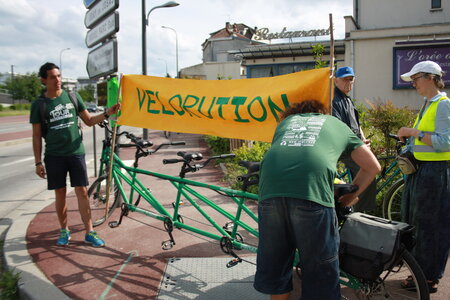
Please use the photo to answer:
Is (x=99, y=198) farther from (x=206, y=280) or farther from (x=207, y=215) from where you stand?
(x=206, y=280)

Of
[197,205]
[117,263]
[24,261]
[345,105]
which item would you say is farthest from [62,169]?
[345,105]

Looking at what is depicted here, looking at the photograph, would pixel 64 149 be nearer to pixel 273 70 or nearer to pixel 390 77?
pixel 390 77

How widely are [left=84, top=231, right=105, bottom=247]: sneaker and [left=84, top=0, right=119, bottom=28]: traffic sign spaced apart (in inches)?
125

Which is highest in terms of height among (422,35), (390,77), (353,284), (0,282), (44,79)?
(422,35)

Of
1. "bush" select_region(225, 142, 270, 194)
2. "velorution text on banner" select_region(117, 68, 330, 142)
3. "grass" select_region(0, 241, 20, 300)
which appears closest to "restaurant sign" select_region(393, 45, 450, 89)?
"bush" select_region(225, 142, 270, 194)

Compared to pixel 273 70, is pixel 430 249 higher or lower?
lower

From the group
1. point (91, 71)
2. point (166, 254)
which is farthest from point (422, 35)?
point (166, 254)

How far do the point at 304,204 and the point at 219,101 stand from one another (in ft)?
7.49

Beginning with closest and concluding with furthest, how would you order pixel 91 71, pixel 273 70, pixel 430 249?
pixel 430 249 → pixel 91 71 → pixel 273 70

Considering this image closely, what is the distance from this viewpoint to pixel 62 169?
4.52 meters

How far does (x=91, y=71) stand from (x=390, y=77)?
1766 cm

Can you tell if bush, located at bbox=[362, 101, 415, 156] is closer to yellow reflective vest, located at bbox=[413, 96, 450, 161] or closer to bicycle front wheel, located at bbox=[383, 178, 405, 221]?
bicycle front wheel, located at bbox=[383, 178, 405, 221]

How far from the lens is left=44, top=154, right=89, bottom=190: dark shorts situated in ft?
14.7

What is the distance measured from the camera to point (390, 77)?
2038cm
